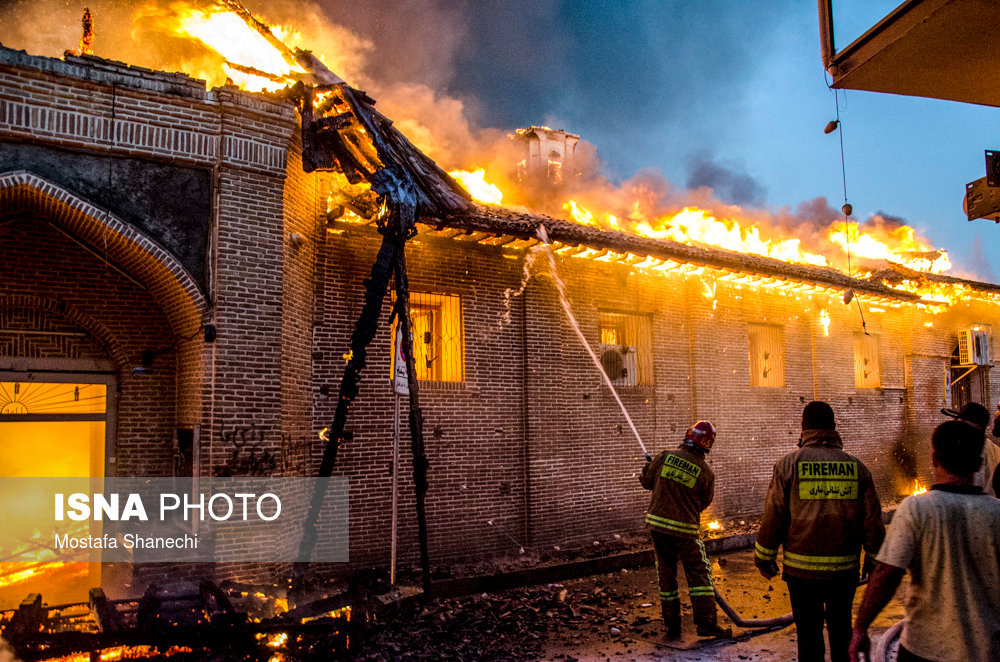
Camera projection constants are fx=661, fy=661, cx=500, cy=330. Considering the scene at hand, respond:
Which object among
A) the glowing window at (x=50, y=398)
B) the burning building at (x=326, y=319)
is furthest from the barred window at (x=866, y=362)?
the glowing window at (x=50, y=398)

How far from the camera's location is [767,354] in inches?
580

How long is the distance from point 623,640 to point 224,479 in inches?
188

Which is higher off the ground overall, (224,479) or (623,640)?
(224,479)

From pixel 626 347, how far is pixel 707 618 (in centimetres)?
640

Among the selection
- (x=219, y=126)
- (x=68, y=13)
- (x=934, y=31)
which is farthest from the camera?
(x=68, y=13)

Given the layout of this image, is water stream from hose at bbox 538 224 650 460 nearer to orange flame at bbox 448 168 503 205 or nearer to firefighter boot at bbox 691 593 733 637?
orange flame at bbox 448 168 503 205

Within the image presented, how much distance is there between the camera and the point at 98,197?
744 centimetres

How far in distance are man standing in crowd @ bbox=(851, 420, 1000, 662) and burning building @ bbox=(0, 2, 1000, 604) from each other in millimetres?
5824

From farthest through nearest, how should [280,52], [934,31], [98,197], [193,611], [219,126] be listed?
1. [280,52]
2. [219,126]
3. [98,197]
4. [193,611]
5. [934,31]

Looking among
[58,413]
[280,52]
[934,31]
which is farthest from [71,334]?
[934,31]

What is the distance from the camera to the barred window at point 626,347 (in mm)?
12289

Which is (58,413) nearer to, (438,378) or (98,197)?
(98,197)

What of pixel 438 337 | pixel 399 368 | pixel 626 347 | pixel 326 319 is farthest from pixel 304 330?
pixel 626 347

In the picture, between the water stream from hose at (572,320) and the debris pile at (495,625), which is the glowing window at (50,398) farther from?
the water stream from hose at (572,320)
